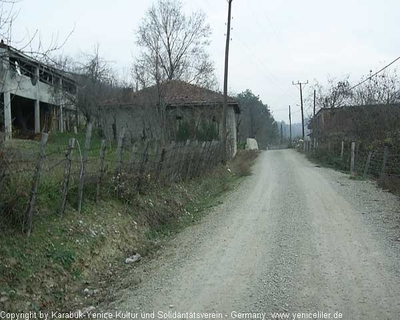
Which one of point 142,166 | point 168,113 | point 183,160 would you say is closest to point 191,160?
point 183,160

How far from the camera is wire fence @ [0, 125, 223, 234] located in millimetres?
6312

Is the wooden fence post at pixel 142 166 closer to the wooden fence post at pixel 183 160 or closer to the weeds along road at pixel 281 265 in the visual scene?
the weeds along road at pixel 281 265

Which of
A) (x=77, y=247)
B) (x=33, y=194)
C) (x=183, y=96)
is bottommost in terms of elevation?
(x=77, y=247)

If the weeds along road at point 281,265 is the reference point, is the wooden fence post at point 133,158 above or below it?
above

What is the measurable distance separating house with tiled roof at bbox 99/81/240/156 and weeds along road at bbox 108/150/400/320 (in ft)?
43.2

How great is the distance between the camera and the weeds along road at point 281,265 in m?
5.08

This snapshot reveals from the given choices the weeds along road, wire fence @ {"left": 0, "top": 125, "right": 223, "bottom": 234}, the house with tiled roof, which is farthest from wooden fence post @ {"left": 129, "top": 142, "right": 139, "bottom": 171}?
the house with tiled roof

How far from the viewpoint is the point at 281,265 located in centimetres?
654

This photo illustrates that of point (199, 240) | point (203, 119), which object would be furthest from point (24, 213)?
point (203, 119)

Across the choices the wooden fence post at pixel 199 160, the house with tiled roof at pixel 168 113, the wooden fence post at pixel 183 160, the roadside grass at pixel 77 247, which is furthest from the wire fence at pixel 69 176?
the house with tiled roof at pixel 168 113

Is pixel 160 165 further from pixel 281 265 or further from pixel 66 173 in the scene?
pixel 281 265

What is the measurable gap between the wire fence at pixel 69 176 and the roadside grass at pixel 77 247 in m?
0.13

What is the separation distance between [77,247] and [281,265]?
3134 millimetres

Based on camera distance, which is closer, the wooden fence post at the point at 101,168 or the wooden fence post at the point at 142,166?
the wooden fence post at the point at 101,168
